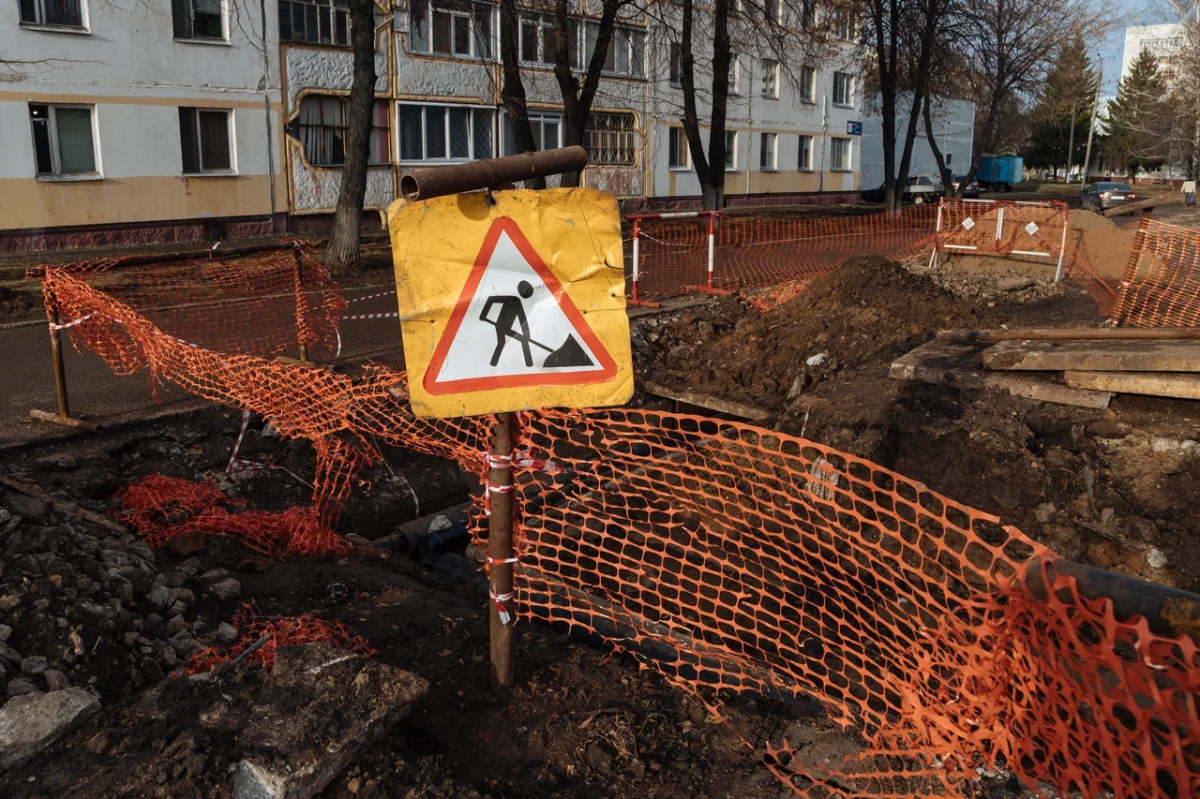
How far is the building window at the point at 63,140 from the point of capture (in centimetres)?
2009

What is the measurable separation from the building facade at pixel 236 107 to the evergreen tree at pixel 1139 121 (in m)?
32.3

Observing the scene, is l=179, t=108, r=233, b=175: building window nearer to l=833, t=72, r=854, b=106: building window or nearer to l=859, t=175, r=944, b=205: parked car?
l=833, t=72, r=854, b=106: building window

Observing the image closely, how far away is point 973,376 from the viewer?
26.9 feet

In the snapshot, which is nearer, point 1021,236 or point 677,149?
point 1021,236

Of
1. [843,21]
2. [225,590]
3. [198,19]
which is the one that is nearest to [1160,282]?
[225,590]

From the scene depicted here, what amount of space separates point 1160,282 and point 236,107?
2014 centimetres

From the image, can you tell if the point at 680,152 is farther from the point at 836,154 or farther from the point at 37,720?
the point at 37,720

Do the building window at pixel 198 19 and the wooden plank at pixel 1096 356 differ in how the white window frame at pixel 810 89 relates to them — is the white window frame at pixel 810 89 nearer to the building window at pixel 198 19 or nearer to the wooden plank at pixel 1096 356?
the building window at pixel 198 19

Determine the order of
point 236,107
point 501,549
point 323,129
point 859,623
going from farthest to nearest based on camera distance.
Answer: point 323,129 → point 236,107 → point 859,623 → point 501,549

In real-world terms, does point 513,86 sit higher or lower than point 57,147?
higher

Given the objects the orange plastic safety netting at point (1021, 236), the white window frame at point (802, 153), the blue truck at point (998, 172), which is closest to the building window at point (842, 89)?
the white window frame at point (802, 153)

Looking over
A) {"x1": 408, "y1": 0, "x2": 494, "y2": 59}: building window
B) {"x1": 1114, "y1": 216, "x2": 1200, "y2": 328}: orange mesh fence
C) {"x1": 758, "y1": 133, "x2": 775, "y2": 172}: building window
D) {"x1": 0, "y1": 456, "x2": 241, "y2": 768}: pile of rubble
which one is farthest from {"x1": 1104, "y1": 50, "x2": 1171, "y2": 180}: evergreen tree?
{"x1": 0, "y1": 456, "x2": 241, "y2": 768}: pile of rubble

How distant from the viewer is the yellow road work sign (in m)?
3.10

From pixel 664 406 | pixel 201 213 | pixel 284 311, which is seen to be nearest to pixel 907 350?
pixel 664 406
